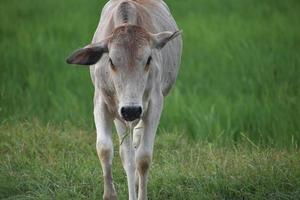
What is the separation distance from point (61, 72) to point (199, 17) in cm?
320

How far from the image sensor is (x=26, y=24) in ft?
44.6

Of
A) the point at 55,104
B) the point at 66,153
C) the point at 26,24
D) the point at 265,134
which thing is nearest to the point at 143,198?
the point at 66,153

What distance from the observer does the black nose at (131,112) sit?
5910 mm

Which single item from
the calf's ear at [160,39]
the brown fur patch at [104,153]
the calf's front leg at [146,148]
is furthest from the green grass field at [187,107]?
the calf's ear at [160,39]

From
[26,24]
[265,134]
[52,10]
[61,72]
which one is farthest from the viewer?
[52,10]

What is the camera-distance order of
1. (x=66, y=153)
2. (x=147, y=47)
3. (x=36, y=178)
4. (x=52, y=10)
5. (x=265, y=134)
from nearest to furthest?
(x=147, y=47) < (x=36, y=178) < (x=66, y=153) < (x=265, y=134) < (x=52, y=10)

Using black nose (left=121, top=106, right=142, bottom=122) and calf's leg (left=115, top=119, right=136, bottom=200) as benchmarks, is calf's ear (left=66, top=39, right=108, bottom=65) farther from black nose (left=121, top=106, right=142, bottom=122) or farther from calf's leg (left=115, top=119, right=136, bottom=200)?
calf's leg (left=115, top=119, right=136, bottom=200)

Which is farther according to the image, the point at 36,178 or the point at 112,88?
the point at 36,178

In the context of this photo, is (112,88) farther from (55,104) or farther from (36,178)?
(55,104)

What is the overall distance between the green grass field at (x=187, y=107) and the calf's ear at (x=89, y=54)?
3.35 ft

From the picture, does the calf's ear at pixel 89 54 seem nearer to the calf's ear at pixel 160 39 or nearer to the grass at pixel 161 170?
the calf's ear at pixel 160 39

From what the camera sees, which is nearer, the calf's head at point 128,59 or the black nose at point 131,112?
the black nose at point 131,112

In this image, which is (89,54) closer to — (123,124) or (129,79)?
(129,79)

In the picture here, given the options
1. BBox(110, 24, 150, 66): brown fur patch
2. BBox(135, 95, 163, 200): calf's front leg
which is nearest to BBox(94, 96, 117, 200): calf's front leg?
BBox(135, 95, 163, 200): calf's front leg
